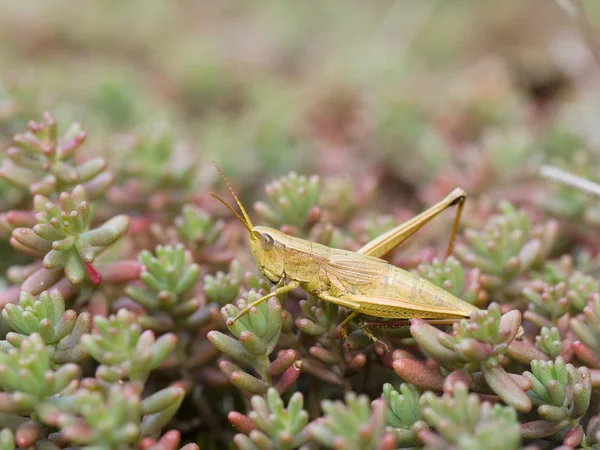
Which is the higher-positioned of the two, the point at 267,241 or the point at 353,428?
the point at 267,241

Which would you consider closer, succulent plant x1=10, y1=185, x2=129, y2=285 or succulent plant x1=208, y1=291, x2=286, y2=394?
succulent plant x1=208, y1=291, x2=286, y2=394

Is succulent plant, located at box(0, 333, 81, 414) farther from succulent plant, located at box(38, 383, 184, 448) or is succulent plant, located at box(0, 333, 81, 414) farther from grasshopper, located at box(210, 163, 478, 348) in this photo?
grasshopper, located at box(210, 163, 478, 348)

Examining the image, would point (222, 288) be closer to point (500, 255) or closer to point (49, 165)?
point (49, 165)

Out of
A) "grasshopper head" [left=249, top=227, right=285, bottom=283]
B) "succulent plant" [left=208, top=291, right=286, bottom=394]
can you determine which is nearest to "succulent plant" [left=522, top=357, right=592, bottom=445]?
"succulent plant" [left=208, top=291, right=286, bottom=394]

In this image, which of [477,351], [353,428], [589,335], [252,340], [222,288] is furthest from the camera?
[222,288]

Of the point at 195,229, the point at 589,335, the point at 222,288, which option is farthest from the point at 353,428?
the point at 195,229

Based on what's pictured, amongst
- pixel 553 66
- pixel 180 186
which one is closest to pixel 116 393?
pixel 180 186
